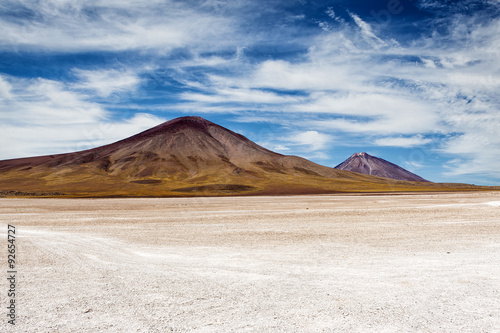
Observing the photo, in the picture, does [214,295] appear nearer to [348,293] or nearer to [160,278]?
[160,278]

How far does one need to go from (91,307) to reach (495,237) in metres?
17.0

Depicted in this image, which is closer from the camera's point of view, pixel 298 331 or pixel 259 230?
pixel 298 331

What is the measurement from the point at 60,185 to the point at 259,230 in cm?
14436

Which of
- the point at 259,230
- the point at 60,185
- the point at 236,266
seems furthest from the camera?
the point at 60,185

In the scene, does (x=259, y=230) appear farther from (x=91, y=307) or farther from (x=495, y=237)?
(x=91, y=307)

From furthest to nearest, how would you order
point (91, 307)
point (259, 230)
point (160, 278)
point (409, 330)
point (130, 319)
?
1. point (259, 230)
2. point (160, 278)
3. point (91, 307)
4. point (130, 319)
5. point (409, 330)

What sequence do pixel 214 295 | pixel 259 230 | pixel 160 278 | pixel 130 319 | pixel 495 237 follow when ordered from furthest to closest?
pixel 259 230 < pixel 495 237 < pixel 160 278 < pixel 214 295 < pixel 130 319

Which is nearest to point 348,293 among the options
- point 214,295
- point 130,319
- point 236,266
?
point 214,295

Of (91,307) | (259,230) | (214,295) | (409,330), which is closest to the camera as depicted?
(409,330)

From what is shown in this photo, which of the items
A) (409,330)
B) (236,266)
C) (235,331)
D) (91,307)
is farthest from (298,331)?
(236,266)

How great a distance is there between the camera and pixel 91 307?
277 inches

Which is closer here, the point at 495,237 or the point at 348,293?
the point at 348,293

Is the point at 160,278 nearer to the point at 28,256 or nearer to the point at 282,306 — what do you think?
the point at 282,306

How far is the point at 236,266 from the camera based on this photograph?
10.8 meters
